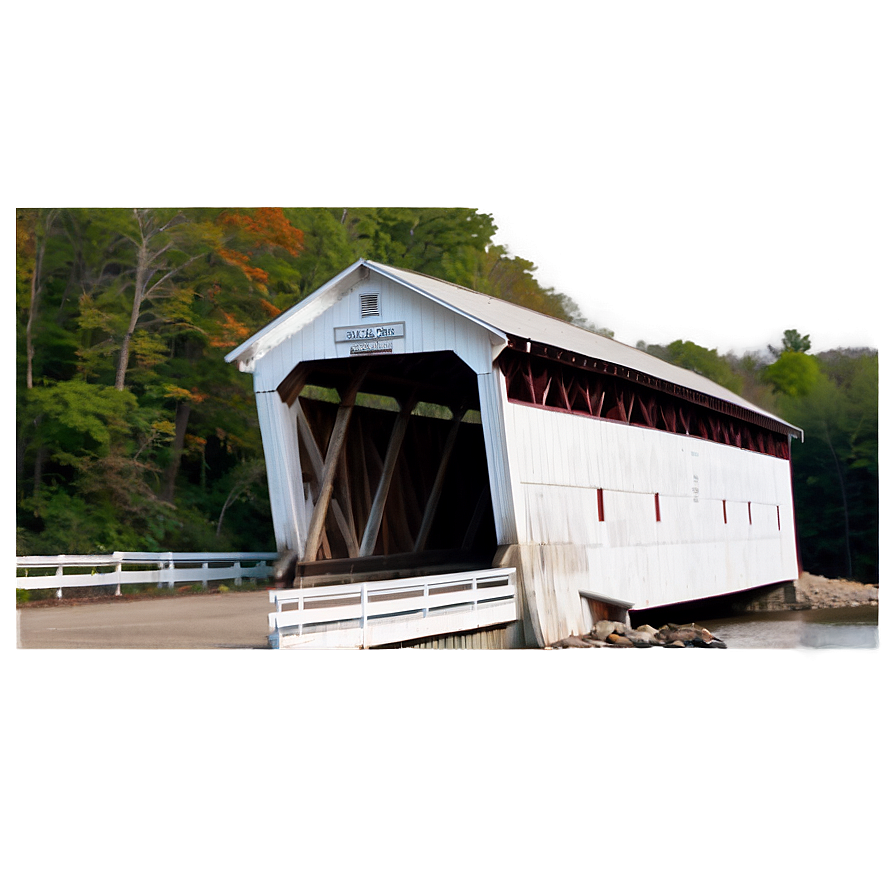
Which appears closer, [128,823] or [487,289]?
[128,823]

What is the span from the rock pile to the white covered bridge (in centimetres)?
27

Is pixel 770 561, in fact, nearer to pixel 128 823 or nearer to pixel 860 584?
pixel 860 584

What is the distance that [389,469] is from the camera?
666 inches

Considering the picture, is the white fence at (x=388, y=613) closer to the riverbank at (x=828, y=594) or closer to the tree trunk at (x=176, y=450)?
the tree trunk at (x=176, y=450)

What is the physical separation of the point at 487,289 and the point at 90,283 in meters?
14.5

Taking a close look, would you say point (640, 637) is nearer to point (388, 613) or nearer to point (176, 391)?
point (388, 613)

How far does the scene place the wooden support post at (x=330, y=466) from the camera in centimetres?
1570

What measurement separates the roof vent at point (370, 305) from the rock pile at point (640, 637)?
484 cm

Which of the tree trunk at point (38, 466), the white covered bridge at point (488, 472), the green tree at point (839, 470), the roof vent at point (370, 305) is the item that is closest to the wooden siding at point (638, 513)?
the white covered bridge at point (488, 472)

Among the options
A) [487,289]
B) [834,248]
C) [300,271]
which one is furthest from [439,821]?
[487,289]

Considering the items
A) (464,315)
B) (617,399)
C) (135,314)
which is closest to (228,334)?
(135,314)

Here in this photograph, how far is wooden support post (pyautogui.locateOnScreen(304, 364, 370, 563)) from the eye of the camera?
15.7 m

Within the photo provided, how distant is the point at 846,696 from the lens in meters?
10.5

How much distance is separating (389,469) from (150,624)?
4279 mm
